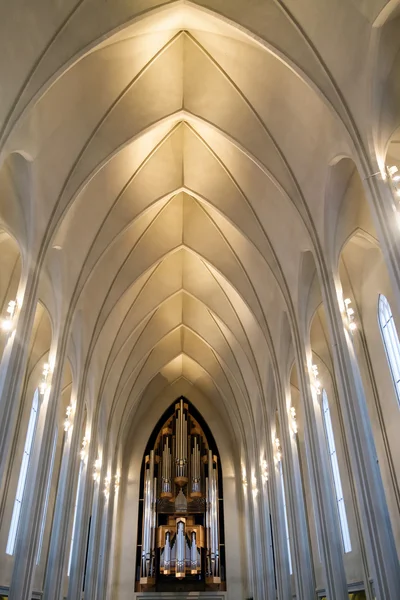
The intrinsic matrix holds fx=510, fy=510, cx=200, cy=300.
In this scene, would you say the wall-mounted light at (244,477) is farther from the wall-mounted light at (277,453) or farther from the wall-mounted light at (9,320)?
the wall-mounted light at (9,320)

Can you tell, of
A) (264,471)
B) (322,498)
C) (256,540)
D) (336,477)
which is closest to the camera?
→ (322,498)

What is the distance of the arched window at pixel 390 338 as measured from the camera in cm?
1248

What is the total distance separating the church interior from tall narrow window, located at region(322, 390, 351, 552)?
10 centimetres

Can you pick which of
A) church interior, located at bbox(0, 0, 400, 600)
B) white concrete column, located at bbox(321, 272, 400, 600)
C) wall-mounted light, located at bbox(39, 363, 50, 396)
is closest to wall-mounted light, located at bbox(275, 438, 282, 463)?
church interior, located at bbox(0, 0, 400, 600)

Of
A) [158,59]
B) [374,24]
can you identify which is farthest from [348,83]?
[158,59]

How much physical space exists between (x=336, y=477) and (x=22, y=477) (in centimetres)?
954

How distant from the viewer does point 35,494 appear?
1153cm

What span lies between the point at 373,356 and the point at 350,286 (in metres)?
2.16

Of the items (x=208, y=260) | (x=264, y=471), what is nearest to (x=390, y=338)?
(x=208, y=260)

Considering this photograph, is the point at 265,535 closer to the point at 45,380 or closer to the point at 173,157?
the point at 45,380

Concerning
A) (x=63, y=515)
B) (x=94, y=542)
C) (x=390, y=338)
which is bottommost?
(x=63, y=515)

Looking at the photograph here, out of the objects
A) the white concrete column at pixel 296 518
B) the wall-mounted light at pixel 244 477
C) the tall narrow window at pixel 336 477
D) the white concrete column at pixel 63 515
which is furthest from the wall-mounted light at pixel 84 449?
the wall-mounted light at pixel 244 477

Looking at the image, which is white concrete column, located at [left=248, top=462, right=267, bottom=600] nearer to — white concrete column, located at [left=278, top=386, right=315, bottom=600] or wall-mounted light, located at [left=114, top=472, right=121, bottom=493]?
wall-mounted light, located at [left=114, top=472, right=121, bottom=493]

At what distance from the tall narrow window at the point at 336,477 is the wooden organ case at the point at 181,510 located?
31.3 ft
